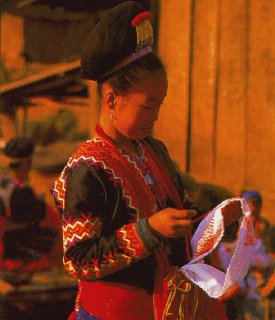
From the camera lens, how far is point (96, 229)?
1811mm

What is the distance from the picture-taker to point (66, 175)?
192 centimetres

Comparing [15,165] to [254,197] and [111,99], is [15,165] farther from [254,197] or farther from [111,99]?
[111,99]

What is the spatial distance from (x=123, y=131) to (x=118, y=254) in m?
0.34

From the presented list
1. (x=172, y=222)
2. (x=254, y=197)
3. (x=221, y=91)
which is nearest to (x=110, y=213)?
(x=172, y=222)

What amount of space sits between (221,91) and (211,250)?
76.7 inches

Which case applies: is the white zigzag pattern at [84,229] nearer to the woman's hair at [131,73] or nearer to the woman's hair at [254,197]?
the woman's hair at [131,73]

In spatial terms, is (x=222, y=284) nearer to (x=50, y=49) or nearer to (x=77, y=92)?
(x=77, y=92)

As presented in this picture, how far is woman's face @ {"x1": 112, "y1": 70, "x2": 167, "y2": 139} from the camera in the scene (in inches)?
73.5

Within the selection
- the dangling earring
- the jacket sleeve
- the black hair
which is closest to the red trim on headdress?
the dangling earring

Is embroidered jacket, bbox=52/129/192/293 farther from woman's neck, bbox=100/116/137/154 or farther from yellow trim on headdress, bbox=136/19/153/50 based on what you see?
yellow trim on headdress, bbox=136/19/153/50

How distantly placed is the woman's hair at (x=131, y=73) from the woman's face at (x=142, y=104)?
1cm

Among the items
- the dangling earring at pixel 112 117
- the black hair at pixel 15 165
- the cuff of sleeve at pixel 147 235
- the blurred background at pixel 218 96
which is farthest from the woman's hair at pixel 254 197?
the black hair at pixel 15 165

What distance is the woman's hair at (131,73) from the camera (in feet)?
6.18

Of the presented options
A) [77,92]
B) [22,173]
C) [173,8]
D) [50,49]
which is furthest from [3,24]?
[173,8]
